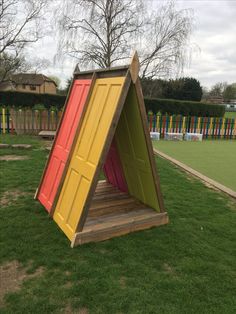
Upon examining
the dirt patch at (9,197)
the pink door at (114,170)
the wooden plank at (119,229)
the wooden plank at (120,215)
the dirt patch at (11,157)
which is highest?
the pink door at (114,170)

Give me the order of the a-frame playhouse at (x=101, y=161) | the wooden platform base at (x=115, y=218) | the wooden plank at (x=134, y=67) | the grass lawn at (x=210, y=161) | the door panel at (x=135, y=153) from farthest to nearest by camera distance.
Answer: the grass lawn at (x=210, y=161) → the door panel at (x=135, y=153) → the wooden platform base at (x=115, y=218) → the a-frame playhouse at (x=101, y=161) → the wooden plank at (x=134, y=67)

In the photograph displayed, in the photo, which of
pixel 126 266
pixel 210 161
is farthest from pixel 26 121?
pixel 126 266

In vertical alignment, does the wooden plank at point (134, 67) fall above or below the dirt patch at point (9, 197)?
above

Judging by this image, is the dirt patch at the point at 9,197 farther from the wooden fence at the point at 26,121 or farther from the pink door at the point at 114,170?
the wooden fence at the point at 26,121

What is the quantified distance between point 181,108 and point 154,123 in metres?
10.8

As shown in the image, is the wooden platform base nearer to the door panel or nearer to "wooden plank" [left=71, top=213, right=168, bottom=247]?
"wooden plank" [left=71, top=213, right=168, bottom=247]

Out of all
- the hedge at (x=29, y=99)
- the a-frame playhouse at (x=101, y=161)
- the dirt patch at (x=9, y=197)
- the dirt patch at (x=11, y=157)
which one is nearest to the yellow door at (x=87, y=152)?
the a-frame playhouse at (x=101, y=161)

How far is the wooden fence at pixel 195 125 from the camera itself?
15633 mm

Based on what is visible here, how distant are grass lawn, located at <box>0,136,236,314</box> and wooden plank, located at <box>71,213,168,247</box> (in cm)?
9

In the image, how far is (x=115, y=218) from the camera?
12.9 feet

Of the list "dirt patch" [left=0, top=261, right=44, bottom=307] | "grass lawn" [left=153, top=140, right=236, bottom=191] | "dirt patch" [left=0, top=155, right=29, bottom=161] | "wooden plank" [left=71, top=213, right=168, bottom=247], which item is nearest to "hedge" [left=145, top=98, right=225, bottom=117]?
"grass lawn" [left=153, top=140, right=236, bottom=191]

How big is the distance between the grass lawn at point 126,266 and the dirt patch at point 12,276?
0.01 m

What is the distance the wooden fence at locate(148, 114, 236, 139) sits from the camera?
615 inches

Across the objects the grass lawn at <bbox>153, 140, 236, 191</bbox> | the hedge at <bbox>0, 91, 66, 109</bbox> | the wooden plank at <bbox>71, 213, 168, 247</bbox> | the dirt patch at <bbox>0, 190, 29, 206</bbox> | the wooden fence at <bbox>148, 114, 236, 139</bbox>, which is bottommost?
the dirt patch at <bbox>0, 190, 29, 206</bbox>
